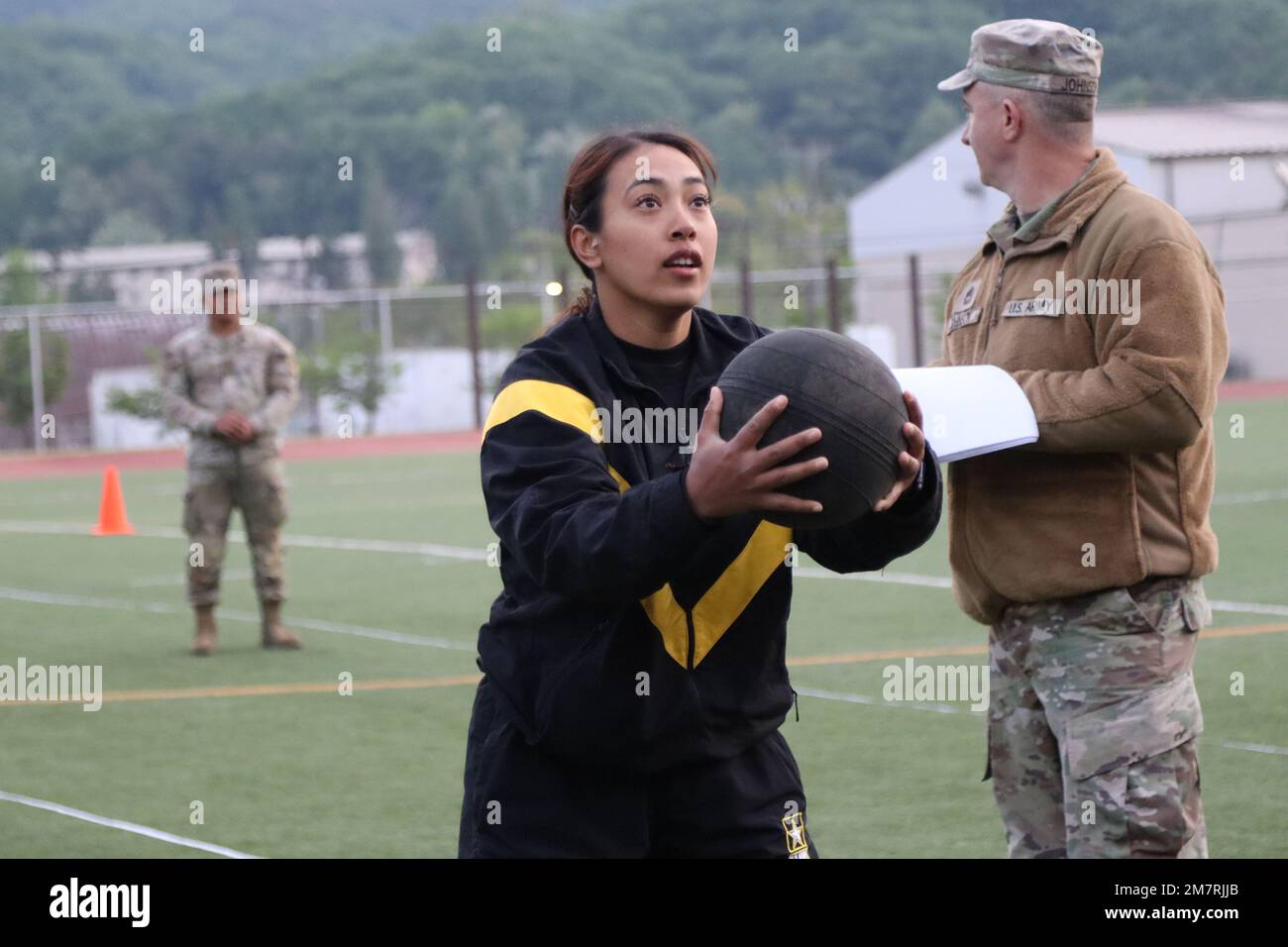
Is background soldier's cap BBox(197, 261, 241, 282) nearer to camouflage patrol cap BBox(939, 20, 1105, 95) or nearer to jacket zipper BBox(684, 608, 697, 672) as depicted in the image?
camouflage patrol cap BBox(939, 20, 1105, 95)

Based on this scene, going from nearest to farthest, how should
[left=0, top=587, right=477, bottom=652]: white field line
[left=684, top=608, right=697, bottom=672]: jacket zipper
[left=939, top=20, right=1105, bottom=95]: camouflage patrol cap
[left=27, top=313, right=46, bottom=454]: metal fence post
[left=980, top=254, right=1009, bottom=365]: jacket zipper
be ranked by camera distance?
1. [left=684, top=608, right=697, bottom=672]: jacket zipper
2. [left=939, top=20, right=1105, bottom=95]: camouflage patrol cap
3. [left=980, top=254, right=1009, bottom=365]: jacket zipper
4. [left=0, top=587, right=477, bottom=652]: white field line
5. [left=27, top=313, right=46, bottom=454]: metal fence post

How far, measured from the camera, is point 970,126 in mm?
4711

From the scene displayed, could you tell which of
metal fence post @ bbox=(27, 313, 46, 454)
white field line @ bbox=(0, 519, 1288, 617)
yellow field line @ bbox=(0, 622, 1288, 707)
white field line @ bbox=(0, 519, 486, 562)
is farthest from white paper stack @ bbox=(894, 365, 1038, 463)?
metal fence post @ bbox=(27, 313, 46, 454)

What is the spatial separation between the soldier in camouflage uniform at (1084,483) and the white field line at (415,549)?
4.77 metres

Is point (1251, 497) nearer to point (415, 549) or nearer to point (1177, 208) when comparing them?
point (415, 549)

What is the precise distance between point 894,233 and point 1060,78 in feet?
206

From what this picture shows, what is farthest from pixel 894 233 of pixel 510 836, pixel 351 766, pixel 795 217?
pixel 510 836

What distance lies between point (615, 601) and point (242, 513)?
9395mm

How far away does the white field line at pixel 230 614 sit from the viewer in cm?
1223

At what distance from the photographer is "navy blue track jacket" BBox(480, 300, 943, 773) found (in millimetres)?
3357

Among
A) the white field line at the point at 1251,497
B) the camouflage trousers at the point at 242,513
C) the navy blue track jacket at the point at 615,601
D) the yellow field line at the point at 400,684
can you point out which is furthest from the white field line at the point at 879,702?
the white field line at the point at 1251,497

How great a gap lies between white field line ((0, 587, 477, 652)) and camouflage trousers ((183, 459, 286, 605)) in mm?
780

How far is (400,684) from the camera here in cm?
1076

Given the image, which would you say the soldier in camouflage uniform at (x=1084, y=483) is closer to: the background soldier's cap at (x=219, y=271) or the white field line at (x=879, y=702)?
the white field line at (x=879, y=702)
